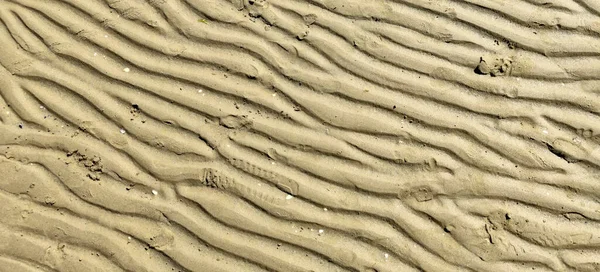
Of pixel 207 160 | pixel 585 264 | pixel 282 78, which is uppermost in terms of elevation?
pixel 282 78

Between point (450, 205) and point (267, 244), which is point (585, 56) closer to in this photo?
point (450, 205)

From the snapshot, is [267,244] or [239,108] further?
[239,108]

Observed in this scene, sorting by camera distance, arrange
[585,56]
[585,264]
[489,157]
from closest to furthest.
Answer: [585,264], [489,157], [585,56]

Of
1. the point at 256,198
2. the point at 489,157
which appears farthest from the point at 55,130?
the point at 489,157

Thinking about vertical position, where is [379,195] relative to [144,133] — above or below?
below

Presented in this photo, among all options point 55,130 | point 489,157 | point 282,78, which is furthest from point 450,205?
point 55,130

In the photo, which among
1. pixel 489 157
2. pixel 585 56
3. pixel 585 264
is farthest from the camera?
pixel 585 56

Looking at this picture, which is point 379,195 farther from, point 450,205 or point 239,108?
point 239,108
